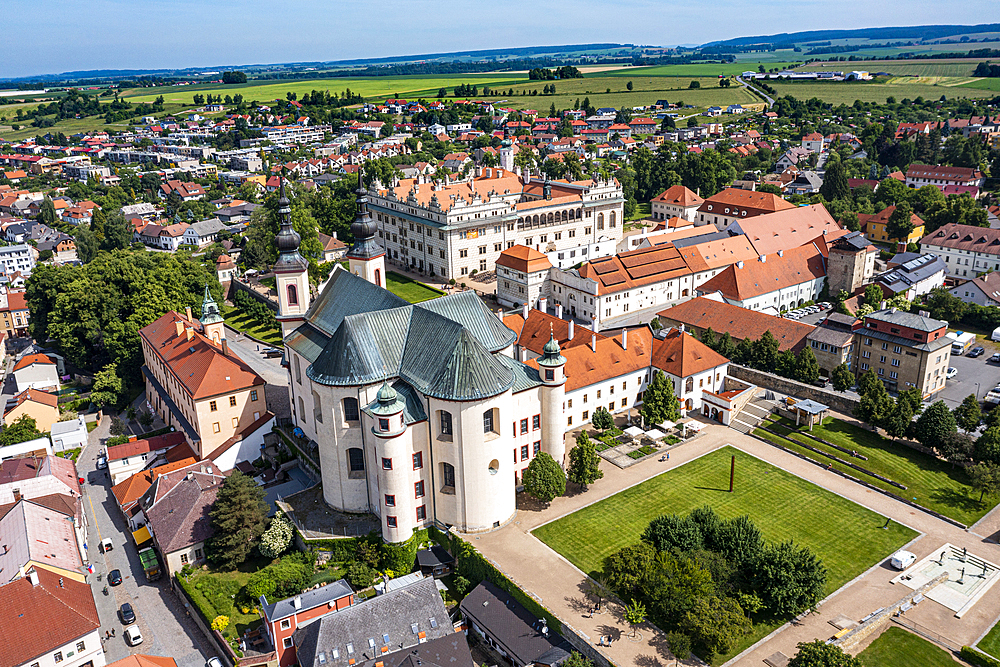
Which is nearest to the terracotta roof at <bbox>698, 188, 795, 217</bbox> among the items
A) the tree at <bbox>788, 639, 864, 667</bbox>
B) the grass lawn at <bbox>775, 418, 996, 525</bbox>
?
the grass lawn at <bbox>775, 418, 996, 525</bbox>

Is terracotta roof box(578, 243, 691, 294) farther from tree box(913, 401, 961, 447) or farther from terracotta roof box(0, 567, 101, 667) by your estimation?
terracotta roof box(0, 567, 101, 667)

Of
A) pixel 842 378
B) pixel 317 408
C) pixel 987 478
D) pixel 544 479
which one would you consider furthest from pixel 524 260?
pixel 987 478

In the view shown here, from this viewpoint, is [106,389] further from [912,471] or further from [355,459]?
[912,471]

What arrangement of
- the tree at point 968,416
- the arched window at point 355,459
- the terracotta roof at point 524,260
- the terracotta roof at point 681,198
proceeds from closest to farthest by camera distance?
the arched window at point 355,459, the tree at point 968,416, the terracotta roof at point 524,260, the terracotta roof at point 681,198

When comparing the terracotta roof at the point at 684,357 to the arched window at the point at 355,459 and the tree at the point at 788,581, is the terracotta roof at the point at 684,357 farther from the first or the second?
the arched window at the point at 355,459

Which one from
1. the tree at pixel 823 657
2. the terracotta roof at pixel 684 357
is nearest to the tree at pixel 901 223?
the terracotta roof at pixel 684 357
